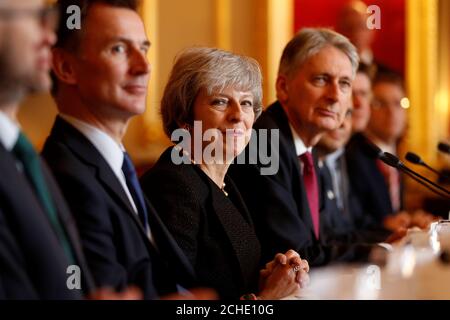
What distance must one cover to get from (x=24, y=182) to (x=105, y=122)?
0.38 m

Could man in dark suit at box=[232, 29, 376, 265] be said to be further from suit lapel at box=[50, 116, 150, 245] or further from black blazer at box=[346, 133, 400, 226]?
black blazer at box=[346, 133, 400, 226]

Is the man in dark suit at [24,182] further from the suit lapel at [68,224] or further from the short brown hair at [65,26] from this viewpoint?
the short brown hair at [65,26]

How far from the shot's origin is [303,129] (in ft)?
8.59

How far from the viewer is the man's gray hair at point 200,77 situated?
205cm

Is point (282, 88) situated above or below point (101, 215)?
above

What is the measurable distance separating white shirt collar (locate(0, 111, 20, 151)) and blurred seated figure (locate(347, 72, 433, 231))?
245 cm

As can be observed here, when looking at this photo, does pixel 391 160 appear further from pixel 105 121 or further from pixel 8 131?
pixel 8 131

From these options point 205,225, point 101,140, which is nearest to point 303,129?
point 205,225

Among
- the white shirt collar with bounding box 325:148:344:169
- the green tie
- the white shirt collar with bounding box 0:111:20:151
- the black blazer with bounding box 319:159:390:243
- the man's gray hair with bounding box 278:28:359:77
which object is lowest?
the black blazer with bounding box 319:159:390:243

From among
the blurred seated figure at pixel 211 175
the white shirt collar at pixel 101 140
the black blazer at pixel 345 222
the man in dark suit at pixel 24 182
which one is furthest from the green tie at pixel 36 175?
the black blazer at pixel 345 222

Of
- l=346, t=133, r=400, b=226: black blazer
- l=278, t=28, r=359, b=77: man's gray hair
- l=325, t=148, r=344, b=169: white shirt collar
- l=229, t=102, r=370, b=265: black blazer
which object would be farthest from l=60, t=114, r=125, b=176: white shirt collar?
l=346, t=133, r=400, b=226: black blazer

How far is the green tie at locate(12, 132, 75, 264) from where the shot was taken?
132 centimetres

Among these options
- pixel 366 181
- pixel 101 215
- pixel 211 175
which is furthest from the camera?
pixel 366 181

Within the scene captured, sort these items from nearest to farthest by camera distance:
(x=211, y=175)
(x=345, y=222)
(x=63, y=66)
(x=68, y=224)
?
(x=68, y=224) < (x=63, y=66) < (x=211, y=175) < (x=345, y=222)
